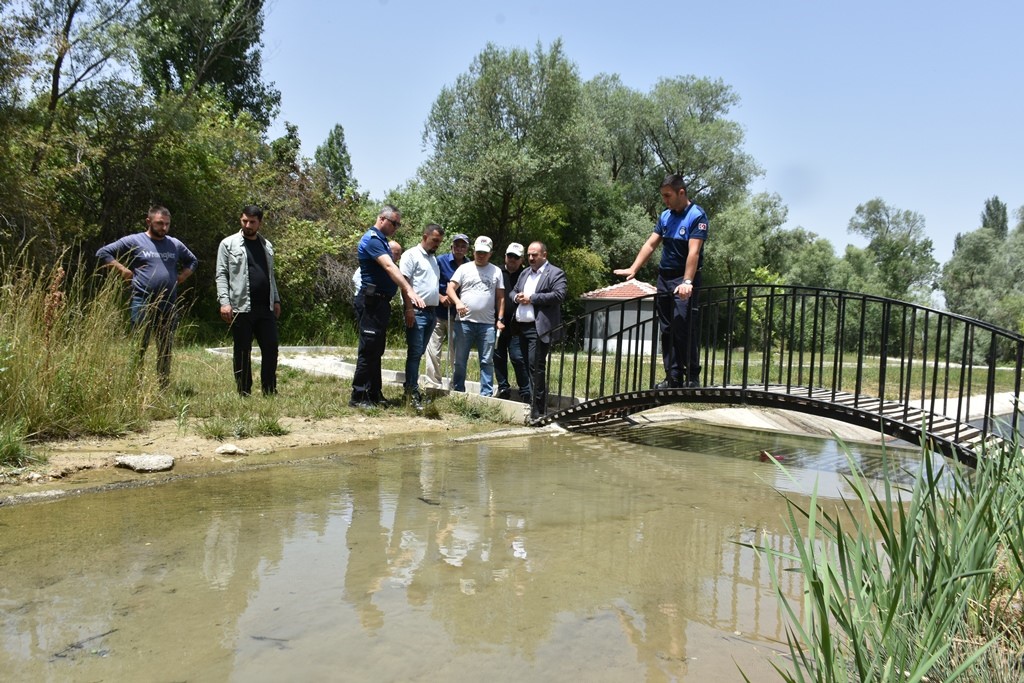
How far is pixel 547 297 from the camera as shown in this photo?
7453 mm

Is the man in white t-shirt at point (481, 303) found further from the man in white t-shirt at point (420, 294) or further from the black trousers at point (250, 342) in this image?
the black trousers at point (250, 342)

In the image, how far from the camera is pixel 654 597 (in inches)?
Answer: 120

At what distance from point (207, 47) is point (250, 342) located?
16966 millimetres

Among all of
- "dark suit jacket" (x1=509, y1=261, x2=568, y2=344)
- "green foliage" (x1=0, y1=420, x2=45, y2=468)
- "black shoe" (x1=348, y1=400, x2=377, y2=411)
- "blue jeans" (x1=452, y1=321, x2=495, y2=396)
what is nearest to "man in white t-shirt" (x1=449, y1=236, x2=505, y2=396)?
"blue jeans" (x1=452, y1=321, x2=495, y2=396)

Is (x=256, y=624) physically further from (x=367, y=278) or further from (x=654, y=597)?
(x=367, y=278)

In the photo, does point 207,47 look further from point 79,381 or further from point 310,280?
point 79,381

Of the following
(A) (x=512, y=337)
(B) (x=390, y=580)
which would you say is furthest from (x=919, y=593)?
(A) (x=512, y=337)

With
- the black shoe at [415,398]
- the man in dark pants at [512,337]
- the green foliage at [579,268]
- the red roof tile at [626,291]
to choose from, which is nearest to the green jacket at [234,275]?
the black shoe at [415,398]

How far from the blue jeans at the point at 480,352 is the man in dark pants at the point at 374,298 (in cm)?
68

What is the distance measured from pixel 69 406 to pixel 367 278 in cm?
273

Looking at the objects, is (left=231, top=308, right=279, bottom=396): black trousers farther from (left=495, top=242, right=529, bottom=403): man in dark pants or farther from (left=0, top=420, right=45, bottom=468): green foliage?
(left=0, top=420, right=45, bottom=468): green foliage

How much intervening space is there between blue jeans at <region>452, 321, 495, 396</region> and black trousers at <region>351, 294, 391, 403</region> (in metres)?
0.91

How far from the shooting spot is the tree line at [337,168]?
14391 millimetres

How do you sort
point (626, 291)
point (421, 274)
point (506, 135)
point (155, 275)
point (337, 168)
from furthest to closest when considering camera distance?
point (337, 168), point (506, 135), point (626, 291), point (421, 274), point (155, 275)
